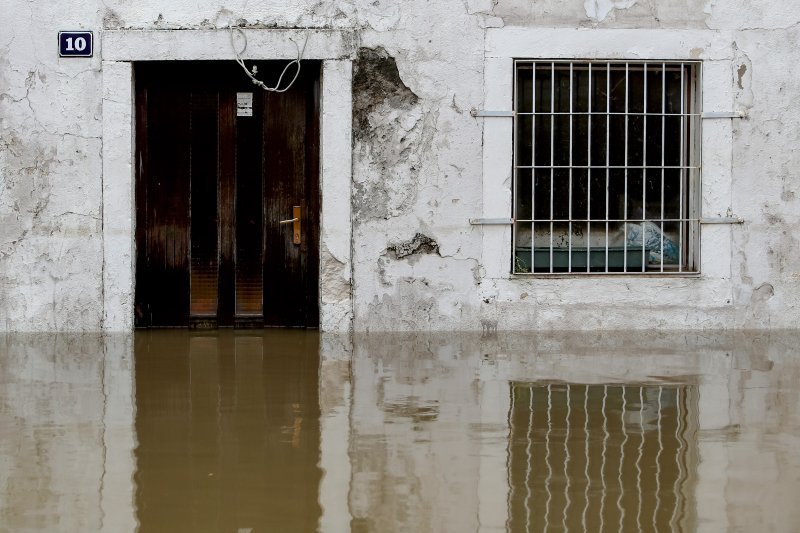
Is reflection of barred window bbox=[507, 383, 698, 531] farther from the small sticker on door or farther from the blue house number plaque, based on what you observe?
the blue house number plaque

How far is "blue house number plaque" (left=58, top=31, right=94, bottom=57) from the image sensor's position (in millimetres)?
8969

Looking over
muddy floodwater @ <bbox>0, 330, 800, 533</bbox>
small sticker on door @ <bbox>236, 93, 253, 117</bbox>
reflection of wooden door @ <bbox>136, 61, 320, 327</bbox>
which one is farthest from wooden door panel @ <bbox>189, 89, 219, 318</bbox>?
muddy floodwater @ <bbox>0, 330, 800, 533</bbox>

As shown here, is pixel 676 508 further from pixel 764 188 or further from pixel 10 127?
pixel 10 127

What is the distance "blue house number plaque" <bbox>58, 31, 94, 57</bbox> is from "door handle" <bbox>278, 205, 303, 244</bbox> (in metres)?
2.03

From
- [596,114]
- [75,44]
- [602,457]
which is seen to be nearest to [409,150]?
[596,114]

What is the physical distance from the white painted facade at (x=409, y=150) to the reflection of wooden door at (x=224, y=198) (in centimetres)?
26

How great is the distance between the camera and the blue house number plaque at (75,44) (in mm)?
8969

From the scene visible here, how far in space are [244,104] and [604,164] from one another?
3001 mm

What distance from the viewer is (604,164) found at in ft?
30.7

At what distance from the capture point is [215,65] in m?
9.25

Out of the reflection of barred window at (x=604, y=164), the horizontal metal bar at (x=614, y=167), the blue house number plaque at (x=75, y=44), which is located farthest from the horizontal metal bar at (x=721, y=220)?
the blue house number plaque at (x=75, y=44)

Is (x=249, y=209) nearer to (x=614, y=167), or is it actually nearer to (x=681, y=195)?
(x=614, y=167)

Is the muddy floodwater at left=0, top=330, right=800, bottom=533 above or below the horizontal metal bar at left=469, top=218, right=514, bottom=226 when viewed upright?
below

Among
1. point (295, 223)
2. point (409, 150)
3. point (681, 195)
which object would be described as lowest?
point (295, 223)
